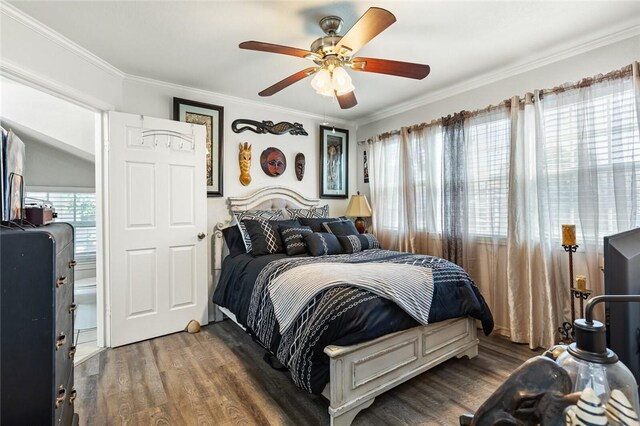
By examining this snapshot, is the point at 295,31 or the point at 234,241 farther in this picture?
the point at 234,241

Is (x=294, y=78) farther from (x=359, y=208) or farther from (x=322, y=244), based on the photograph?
(x=359, y=208)

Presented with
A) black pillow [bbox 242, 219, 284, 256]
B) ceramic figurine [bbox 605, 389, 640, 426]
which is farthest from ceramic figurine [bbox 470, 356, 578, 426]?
black pillow [bbox 242, 219, 284, 256]

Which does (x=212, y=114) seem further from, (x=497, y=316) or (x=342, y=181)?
(x=497, y=316)

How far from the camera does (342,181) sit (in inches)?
175

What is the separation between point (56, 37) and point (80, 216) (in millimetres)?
4078

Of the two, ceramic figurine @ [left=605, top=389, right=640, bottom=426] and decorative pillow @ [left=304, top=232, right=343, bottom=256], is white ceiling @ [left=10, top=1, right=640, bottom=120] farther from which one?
ceramic figurine @ [left=605, top=389, right=640, bottom=426]

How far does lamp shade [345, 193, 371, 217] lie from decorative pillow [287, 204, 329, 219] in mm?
317

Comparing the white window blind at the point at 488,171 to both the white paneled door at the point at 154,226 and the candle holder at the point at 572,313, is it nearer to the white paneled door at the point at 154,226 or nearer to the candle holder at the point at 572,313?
the candle holder at the point at 572,313

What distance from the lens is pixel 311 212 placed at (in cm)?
385

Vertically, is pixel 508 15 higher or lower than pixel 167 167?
higher

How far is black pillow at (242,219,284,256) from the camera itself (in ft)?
9.50

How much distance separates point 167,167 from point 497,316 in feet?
11.5

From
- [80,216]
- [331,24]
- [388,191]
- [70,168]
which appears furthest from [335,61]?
[80,216]

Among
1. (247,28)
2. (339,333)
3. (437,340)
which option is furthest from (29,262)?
(437,340)
